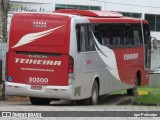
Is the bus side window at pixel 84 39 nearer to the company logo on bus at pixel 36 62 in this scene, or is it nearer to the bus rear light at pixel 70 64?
the bus rear light at pixel 70 64

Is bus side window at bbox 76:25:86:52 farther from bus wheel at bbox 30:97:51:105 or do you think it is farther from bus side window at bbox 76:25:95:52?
bus wheel at bbox 30:97:51:105

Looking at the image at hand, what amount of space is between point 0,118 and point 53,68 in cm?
697

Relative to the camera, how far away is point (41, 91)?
20.5 metres

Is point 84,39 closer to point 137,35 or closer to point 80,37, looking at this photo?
point 80,37

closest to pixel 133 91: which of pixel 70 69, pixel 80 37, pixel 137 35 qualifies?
pixel 137 35

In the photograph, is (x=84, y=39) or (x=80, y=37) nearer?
(x=80, y=37)

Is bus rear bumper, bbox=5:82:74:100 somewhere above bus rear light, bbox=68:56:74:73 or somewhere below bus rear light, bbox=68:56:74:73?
below

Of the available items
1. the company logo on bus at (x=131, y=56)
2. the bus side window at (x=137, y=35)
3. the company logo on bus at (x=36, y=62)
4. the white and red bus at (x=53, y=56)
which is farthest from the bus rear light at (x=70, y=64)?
the bus side window at (x=137, y=35)

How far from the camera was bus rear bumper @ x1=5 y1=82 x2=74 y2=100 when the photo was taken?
802 inches

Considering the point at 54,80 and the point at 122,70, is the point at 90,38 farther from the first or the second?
the point at 122,70

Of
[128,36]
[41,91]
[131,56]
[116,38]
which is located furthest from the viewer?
[131,56]

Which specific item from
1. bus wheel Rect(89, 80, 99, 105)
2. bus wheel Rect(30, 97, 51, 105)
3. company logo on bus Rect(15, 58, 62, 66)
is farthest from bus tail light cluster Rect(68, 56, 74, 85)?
bus wheel Rect(30, 97, 51, 105)

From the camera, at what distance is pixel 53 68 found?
20516 mm

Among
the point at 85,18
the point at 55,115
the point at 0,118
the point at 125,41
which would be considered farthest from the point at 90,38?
the point at 0,118
